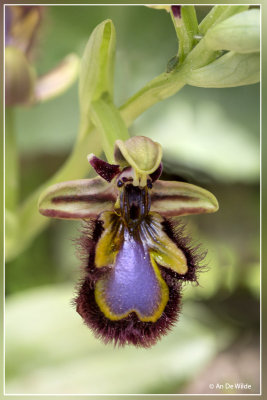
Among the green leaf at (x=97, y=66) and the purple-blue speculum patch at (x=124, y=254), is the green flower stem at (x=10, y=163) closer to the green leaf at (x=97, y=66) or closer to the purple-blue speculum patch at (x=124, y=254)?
the green leaf at (x=97, y=66)

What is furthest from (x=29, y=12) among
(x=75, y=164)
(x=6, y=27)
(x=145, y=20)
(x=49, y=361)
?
(x=49, y=361)

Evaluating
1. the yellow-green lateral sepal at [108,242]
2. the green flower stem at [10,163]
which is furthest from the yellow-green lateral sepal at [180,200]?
the green flower stem at [10,163]

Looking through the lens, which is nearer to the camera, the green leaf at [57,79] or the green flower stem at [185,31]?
the green flower stem at [185,31]

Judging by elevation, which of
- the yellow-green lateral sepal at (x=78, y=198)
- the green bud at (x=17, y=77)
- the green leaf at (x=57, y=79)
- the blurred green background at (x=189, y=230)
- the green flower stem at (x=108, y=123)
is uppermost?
the green bud at (x=17, y=77)

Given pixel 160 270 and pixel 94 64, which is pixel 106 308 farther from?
pixel 94 64

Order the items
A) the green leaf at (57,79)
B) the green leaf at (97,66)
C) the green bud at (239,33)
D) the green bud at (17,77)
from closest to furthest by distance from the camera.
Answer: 1. the green bud at (239,33)
2. the green leaf at (97,66)
3. the green bud at (17,77)
4. the green leaf at (57,79)

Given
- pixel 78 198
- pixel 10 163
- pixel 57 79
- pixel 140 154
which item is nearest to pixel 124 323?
pixel 78 198

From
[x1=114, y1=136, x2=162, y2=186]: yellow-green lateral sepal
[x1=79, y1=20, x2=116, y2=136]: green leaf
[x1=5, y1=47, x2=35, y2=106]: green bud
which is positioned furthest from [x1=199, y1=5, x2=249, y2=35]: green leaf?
[x1=5, y1=47, x2=35, y2=106]: green bud
